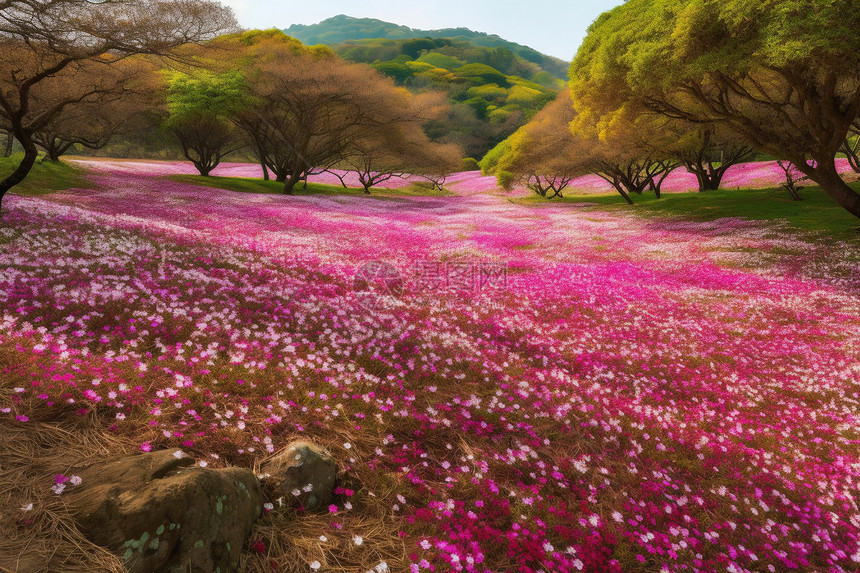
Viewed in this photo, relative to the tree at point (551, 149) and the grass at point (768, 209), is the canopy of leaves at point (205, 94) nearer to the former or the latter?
the tree at point (551, 149)

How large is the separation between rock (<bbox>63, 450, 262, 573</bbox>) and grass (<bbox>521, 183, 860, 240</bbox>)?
25.4m

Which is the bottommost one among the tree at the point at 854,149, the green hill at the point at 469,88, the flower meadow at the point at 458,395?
the flower meadow at the point at 458,395

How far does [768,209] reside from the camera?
25.8m

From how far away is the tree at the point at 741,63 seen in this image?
1150 cm

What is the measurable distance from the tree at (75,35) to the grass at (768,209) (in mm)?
28844

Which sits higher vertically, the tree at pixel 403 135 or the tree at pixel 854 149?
the tree at pixel 403 135

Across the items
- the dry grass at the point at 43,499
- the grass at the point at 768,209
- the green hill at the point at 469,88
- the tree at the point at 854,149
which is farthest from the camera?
the green hill at the point at 469,88

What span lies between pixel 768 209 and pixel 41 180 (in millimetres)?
43405

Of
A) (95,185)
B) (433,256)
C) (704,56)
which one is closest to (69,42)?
(433,256)

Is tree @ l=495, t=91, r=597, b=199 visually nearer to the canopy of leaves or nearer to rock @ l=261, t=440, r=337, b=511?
the canopy of leaves

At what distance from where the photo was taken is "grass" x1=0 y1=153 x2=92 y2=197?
1648 cm

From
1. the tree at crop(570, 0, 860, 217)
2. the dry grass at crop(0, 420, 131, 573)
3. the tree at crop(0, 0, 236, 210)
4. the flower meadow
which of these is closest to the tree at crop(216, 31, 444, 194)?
the tree at crop(0, 0, 236, 210)

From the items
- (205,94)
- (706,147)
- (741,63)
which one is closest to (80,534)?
(741,63)

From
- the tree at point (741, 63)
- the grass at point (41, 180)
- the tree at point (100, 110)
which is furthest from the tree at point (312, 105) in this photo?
the tree at point (741, 63)
